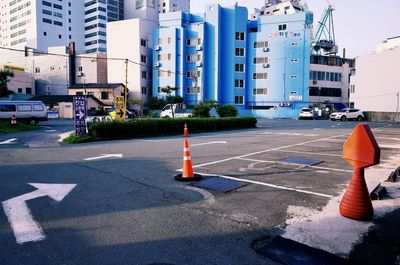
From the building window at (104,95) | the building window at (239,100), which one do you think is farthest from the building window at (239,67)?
the building window at (104,95)

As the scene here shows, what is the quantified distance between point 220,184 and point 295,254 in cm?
285

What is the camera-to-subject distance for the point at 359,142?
403 cm

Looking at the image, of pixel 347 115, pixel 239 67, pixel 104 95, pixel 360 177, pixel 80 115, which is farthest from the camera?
pixel 239 67

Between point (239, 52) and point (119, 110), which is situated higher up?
point (239, 52)

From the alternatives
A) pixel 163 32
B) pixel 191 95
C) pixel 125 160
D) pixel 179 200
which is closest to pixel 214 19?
pixel 163 32

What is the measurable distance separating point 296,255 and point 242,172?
3.95 metres

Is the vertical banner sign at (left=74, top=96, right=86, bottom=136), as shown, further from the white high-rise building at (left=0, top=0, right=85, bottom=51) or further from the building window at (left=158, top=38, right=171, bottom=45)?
the white high-rise building at (left=0, top=0, right=85, bottom=51)

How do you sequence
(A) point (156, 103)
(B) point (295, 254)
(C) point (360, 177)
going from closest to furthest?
(B) point (295, 254) → (C) point (360, 177) → (A) point (156, 103)

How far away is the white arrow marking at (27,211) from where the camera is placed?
3604 millimetres

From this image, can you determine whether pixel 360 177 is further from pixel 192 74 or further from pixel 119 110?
A: pixel 192 74

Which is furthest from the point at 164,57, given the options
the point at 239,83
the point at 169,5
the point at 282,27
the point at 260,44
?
the point at 169,5

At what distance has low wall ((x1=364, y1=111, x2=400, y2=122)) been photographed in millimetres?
40000

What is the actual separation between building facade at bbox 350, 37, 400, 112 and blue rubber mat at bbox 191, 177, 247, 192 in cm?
4611

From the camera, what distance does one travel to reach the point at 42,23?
9162 cm
